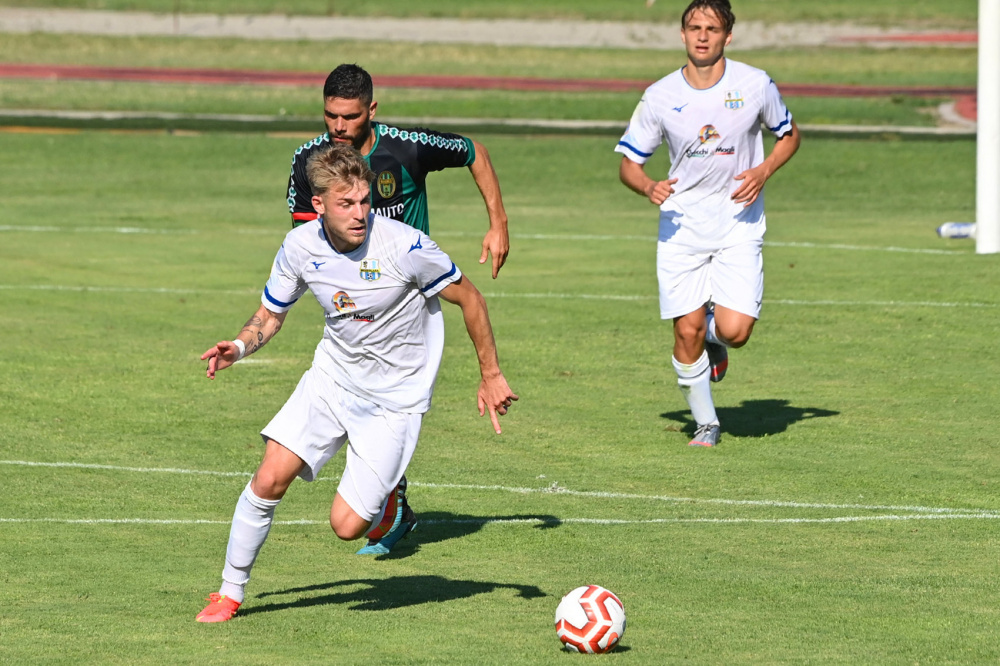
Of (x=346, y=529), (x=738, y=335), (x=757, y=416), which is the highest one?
(x=738, y=335)

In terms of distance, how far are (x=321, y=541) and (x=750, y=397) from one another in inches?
185

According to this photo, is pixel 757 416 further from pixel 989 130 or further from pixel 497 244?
pixel 989 130

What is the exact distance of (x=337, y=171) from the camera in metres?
7.20

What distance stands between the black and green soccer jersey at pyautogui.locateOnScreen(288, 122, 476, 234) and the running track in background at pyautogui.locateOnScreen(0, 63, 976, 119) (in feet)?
103

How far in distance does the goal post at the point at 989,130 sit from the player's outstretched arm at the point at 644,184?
772 centimetres

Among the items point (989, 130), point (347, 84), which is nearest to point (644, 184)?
point (347, 84)

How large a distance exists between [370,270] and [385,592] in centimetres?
162

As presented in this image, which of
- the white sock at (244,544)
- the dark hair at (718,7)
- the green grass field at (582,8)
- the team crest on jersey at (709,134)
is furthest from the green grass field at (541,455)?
the green grass field at (582,8)

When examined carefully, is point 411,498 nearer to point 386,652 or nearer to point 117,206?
point 386,652

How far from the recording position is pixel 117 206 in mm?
23844

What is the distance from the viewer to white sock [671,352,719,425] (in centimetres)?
1121

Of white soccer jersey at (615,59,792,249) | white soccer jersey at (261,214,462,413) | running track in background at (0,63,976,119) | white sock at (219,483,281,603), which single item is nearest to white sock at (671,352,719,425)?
white soccer jersey at (615,59,792,249)

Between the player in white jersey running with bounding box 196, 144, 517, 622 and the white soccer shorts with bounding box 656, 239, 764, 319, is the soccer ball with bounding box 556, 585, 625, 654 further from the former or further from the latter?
the white soccer shorts with bounding box 656, 239, 764, 319

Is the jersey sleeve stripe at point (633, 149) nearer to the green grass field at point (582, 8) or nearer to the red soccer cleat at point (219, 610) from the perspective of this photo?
the red soccer cleat at point (219, 610)
